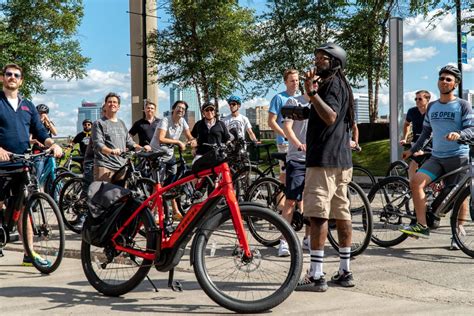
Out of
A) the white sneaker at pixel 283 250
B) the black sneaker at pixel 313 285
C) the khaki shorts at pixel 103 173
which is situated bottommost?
the black sneaker at pixel 313 285

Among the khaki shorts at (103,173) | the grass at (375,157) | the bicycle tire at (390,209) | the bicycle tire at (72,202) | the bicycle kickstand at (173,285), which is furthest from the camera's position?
the grass at (375,157)

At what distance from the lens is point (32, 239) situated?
611 centimetres

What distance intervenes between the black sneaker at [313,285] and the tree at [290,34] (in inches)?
999

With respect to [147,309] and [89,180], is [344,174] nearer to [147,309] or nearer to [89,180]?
[147,309]

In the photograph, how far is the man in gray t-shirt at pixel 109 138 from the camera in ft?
24.6

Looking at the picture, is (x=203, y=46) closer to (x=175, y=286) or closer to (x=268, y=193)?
(x=268, y=193)

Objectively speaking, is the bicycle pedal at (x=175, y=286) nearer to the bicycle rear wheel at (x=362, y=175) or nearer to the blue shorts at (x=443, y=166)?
the blue shorts at (x=443, y=166)

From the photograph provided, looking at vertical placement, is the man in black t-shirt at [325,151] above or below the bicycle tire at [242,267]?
above

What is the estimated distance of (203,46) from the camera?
3053cm

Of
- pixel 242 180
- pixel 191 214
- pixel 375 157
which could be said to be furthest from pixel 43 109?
pixel 375 157

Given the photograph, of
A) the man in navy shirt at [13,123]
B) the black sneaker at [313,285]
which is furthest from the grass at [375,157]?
the black sneaker at [313,285]

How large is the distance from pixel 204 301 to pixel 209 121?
5.12m

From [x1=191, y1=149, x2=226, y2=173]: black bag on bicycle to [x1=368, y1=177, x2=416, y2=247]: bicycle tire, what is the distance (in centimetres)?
271

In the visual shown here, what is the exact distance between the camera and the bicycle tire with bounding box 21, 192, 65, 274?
5.82 metres
